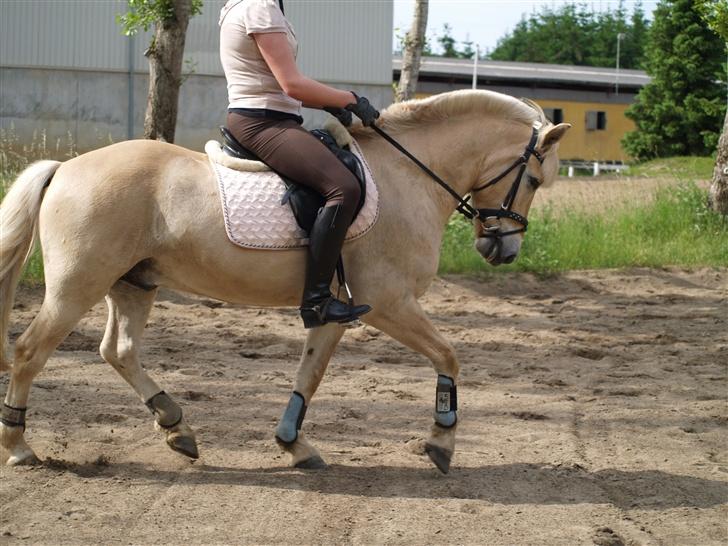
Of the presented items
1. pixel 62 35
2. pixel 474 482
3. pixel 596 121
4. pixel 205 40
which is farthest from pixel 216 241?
pixel 596 121

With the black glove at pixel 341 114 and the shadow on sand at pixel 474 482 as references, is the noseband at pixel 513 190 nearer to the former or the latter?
the black glove at pixel 341 114

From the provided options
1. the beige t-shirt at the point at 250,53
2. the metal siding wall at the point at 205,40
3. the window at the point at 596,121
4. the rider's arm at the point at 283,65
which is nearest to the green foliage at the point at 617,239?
the beige t-shirt at the point at 250,53

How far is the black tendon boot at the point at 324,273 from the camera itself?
5242 mm

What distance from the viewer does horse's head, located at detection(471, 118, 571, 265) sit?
5.90 meters

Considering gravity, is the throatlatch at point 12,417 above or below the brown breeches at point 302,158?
below

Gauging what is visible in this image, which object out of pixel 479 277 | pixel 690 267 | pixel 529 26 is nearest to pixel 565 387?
pixel 479 277

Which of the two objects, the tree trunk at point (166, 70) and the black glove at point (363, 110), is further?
the tree trunk at point (166, 70)

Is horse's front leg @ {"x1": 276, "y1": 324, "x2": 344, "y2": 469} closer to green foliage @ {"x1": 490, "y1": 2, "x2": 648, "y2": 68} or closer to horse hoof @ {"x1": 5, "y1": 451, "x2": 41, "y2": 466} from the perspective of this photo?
horse hoof @ {"x1": 5, "y1": 451, "x2": 41, "y2": 466}

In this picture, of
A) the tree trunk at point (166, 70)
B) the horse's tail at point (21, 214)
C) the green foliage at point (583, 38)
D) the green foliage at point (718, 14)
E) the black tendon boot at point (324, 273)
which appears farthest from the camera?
the green foliage at point (583, 38)

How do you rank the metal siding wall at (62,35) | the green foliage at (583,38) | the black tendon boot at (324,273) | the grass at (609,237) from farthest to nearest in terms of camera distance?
1. the green foliage at (583,38)
2. the metal siding wall at (62,35)
3. the grass at (609,237)
4. the black tendon boot at (324,273)

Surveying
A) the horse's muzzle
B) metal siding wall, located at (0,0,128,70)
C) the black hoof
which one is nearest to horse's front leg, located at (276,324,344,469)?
the black hoof

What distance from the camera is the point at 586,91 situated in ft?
141

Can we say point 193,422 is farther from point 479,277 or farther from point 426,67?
point 426,67

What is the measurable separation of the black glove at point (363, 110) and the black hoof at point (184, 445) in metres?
2.18
